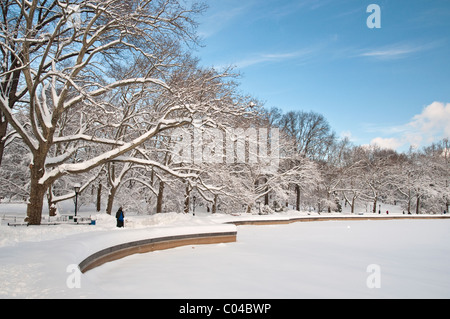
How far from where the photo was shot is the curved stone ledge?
7.58 m

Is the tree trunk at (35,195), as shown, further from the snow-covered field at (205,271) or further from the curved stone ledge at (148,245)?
the curved stone ledge at (148,245)

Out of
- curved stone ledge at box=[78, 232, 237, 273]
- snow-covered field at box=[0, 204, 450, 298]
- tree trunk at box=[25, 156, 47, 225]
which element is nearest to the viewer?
snow-covered field at box=[0, 204, 450, 298]

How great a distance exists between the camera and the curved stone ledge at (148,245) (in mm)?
7579

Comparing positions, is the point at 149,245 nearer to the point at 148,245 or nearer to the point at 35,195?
the point at 148,245

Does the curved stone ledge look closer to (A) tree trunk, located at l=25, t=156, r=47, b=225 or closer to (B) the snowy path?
(B) the snowy path

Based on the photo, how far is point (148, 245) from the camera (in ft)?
33.7

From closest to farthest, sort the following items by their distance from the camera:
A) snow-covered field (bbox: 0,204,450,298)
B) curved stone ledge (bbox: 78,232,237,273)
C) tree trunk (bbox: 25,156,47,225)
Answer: snow-covered field (bbox: 0,204,450,298), curved stone ledge (bbox: 78,232,237,273), tree trunk (bbox: 25,156,47,225)

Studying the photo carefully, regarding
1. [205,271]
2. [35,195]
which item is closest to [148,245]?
[205,271]

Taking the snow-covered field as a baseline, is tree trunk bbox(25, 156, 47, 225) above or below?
above

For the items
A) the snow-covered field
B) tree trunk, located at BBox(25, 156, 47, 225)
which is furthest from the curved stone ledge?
tree trunk, located at BBox(25, 156, 47, 225)

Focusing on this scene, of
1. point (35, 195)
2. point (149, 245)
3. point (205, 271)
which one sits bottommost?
point (205, 271)

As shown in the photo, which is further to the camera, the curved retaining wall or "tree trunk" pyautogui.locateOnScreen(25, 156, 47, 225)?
"tree trunk" pyautogui.locateOnScreen(25, 156, 47, 225)


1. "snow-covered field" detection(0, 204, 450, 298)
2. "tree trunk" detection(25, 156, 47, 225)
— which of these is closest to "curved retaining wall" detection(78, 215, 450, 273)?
"snow-covered field" detection(0, 204, 450, 298)
